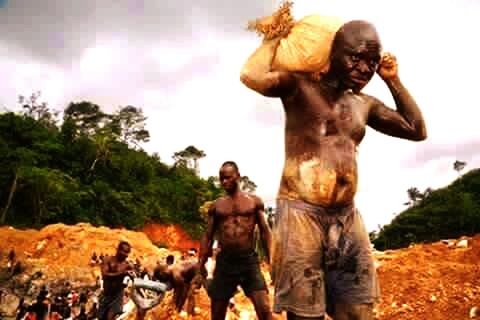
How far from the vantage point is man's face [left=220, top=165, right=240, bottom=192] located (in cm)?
548

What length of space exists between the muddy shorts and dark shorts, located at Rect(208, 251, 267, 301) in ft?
8.92

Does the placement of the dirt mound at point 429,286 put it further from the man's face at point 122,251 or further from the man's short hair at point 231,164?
the man's short hair at point 231,164

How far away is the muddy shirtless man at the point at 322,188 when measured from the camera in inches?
99.4

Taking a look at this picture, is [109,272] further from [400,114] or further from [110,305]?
[400,114]

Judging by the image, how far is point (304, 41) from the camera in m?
2.65

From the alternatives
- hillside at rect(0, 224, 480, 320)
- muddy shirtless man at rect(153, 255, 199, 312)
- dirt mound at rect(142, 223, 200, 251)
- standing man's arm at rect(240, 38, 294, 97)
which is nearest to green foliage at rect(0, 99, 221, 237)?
dirt mound at rect(142, 223, 200, 251)

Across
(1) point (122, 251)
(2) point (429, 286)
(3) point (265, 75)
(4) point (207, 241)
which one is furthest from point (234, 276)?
(2) point (429, 286)

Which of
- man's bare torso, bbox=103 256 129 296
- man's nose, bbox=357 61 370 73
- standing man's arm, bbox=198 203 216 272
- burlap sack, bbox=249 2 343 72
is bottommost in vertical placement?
man's bare torso, bbox=103 256 129 296

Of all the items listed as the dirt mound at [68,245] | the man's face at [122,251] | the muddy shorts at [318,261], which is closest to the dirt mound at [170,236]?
the dirt mound at [68,245]

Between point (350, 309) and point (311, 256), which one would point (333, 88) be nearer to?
point (311, 256)

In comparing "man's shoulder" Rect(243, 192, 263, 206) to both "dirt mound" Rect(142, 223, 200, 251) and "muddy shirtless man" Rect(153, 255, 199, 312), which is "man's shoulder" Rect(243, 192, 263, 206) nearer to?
"muddy shirtless man" Rect(153, 255, 199, 312)

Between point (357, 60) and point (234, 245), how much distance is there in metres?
3.18

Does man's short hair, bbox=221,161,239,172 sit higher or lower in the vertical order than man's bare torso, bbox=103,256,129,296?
higher

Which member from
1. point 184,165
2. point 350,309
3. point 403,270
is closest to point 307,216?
point 350,309
